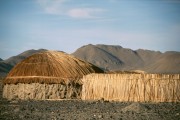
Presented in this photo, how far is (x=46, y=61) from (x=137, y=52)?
108440 mm

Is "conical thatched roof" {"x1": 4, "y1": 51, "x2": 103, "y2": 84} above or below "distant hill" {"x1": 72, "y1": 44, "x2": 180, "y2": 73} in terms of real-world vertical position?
below

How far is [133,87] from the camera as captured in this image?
61.5ft

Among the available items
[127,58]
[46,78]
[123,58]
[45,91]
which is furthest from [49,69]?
[127,58]

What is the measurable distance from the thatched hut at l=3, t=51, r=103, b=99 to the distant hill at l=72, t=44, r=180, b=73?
70271mm

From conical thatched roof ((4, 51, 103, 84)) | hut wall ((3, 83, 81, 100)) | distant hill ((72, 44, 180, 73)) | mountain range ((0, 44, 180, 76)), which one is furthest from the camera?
distant hill ((72, 44, 180, 73))

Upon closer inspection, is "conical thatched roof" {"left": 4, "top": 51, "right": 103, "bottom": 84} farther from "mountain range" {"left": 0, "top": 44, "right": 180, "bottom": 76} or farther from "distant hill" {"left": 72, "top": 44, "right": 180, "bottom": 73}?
"distant hill" {"left": 72, "top": 44, "right": 180, "bottom": 73}

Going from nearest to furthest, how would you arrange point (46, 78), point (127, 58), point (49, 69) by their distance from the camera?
point (46, 78) < point (49, 69) < point (127, 58)

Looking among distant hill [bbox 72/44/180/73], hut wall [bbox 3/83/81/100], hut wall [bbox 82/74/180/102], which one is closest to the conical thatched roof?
hut wall [bbox 3/83/81/100]

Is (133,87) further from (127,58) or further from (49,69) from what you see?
(127,58)

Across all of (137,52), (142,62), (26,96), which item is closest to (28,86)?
(26,96)

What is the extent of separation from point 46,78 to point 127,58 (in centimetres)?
9848

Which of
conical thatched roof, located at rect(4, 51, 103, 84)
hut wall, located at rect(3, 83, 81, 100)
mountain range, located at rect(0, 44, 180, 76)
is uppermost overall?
mountain range, located at rect(0, 44, 180, 76)

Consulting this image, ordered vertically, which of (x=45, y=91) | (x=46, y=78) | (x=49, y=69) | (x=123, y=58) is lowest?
(x=45, y=91)

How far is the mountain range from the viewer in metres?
98.5
